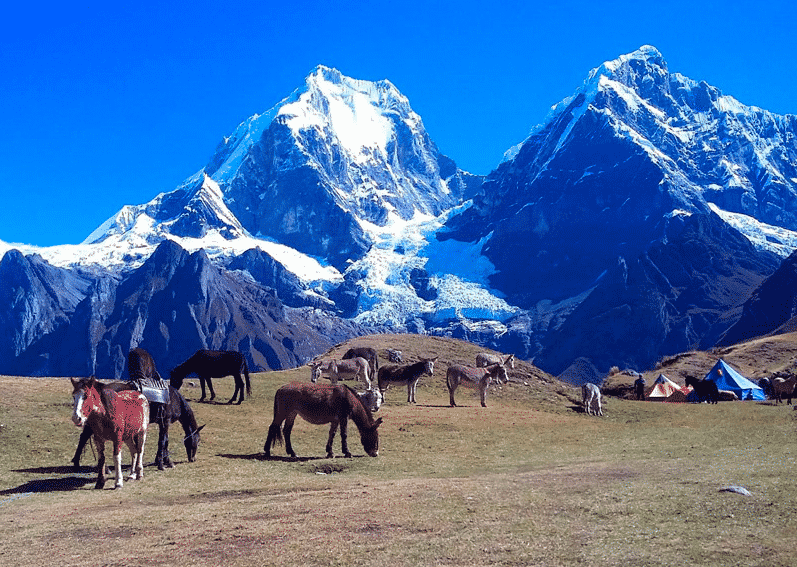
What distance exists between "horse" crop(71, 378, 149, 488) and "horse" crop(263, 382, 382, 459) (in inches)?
269

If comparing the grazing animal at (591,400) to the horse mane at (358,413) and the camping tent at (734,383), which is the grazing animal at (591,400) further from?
the camping tent at (734,383)

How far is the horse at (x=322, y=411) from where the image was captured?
109ft

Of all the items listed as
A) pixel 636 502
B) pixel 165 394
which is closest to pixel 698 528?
pixel 636 502

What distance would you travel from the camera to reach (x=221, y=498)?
24625mm

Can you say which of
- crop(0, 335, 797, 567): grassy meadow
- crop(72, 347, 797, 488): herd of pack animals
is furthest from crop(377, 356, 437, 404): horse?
crop(0, 335, 797, 567): grassy meadow

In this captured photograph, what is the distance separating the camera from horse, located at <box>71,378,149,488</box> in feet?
81.4

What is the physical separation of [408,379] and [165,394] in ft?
82.4

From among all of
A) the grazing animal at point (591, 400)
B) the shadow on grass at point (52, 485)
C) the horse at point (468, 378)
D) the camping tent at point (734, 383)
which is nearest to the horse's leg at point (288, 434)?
the shadow on grass at point (52, 485)

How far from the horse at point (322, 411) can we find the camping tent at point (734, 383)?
182 ft

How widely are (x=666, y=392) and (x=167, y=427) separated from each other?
56140mm

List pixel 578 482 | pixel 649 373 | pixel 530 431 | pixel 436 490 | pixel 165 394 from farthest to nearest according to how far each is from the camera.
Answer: pixel 649 373, pixel 530 431, pixel 165 394, pixel 578 482, pixel 436 490

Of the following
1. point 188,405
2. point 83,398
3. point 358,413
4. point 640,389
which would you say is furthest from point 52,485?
point 640,389

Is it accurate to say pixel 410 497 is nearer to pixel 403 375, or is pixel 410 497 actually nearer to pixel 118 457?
pixel 118 457

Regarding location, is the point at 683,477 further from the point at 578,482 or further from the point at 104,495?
the point at 104,495
